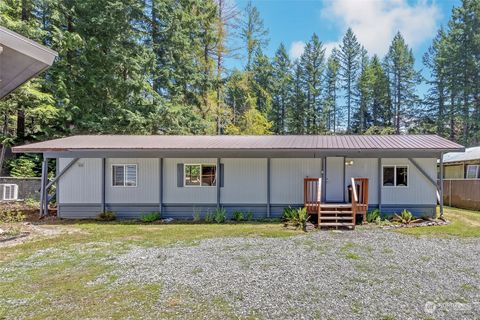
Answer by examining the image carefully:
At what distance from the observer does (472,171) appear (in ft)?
51.3

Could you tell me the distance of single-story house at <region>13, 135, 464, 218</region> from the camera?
36.6ft

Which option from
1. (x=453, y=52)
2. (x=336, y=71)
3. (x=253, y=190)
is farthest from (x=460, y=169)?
(x=336, y=71)

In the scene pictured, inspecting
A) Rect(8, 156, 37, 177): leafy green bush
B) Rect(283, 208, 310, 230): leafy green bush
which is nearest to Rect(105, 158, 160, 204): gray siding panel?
Rect(283, 208, 310, 230): leafy green bush

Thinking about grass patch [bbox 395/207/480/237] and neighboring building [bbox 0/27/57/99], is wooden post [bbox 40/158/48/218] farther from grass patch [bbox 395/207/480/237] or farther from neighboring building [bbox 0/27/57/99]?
grass patch [bbox 395/207/480/237]

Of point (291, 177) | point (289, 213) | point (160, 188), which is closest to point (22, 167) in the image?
point (160, 188)

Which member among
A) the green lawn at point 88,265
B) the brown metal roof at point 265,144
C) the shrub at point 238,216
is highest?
the brown metal roof at point 265,144

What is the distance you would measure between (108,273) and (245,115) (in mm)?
18614

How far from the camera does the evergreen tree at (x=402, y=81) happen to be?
3266cm

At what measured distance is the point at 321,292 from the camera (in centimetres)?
443

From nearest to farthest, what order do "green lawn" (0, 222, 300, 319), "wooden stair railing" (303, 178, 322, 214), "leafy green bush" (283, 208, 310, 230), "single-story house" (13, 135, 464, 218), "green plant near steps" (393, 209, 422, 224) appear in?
"green lawn" (0, 222, 300, 319), "leafy green bush" (283, 208, 310, 230), "green plant near steps" (393, 209, 422, 224), "wooden stair railing" (303, 178, 322, 214), "single-story house" (13, 135, 464, 218)

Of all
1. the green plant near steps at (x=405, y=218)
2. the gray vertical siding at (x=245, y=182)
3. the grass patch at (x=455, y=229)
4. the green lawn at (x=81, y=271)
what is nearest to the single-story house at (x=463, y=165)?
the grass patch at (x=455, y=229)

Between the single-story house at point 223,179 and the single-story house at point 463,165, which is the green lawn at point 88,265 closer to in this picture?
the single-story house at point 223,179

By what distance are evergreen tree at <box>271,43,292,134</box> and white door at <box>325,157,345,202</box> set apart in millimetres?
21291

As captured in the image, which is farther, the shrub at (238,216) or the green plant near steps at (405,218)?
the shrub at (238,216)
